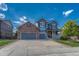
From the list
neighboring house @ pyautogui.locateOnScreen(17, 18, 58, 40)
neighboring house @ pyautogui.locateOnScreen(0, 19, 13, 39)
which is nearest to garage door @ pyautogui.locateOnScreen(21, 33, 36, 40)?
neighboring house @ pyautogui.locateOnScreen(17, 18, 58, 40)

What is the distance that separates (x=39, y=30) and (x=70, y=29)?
3.55 feet

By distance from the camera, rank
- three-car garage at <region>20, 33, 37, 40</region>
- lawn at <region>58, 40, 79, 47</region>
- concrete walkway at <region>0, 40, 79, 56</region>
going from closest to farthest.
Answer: concrete walkway at <region>0, 40, 79, 56</region> < lawn at <region>58, 40, 79, 47</region> < three-car garage at <region>20, 33, 37, 40</region>

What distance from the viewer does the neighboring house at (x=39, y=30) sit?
14703mm

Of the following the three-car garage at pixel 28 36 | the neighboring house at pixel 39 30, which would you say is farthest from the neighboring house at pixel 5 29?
the three-car garage at pixel 28 36

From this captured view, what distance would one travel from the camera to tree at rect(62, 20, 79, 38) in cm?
1466

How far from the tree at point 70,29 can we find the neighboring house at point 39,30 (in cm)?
31

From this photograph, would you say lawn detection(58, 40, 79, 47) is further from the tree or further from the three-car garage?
the three-car garage

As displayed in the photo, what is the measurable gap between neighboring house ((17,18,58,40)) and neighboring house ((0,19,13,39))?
320mm

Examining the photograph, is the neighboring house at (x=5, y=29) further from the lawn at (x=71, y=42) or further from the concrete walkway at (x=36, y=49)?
the lawn at (x=71, y=42)

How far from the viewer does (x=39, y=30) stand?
585 inches

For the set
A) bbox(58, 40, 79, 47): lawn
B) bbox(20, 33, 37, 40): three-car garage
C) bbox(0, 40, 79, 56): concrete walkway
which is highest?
bbox(20, 33, 37, 40): three-car garage

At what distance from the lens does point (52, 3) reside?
1423 centimetres

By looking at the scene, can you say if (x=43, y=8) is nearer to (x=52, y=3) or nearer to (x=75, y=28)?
(x=52, y=3)

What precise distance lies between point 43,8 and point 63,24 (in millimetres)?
887
